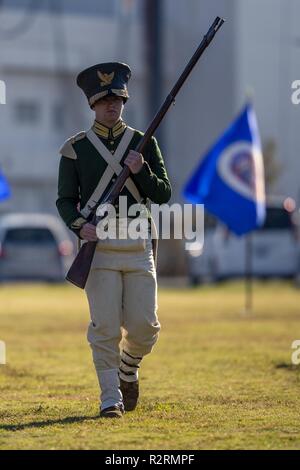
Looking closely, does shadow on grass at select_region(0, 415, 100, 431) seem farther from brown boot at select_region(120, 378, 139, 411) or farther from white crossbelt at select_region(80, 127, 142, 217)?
white crossbelt at select_region(80, 127, 142, 217)

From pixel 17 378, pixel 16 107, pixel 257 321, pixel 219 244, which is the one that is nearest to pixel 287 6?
pixel 16 107

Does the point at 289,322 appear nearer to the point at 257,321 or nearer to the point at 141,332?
the point at 257,321

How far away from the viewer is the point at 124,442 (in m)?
7.94

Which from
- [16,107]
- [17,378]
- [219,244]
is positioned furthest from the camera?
[16,107]

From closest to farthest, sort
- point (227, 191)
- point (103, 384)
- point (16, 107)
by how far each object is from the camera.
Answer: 1. point (103, 384)
2. point (227, 191)
3. point (16, 107)

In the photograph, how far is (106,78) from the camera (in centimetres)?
923

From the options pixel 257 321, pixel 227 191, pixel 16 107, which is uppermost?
pixel 16 107

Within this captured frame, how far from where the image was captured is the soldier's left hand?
29.8 feet

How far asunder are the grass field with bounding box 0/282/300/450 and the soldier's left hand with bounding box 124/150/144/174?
155 cm

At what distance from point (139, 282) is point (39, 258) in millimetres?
25308

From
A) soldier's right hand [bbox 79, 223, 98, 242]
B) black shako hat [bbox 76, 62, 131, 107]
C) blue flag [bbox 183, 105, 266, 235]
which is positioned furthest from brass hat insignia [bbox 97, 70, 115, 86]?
blue flag [bbox 183, 105, 266, 235]

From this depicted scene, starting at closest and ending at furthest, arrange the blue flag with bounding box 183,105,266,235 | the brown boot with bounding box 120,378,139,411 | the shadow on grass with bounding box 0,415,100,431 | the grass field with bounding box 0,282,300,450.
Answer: the grass field with bounding box 0,282,300,450
the shadow on grass with bounding box 0,415,100,431
the brown boot with bounding box 120,378,139,411
the blue flag with bounding box 183,105,266,235

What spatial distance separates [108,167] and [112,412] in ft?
5.07

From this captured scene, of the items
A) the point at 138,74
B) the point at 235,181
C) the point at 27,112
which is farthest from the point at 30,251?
the point at 27,112
